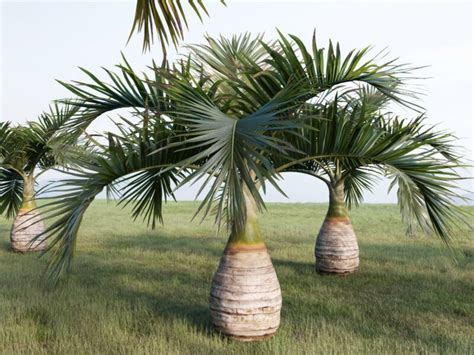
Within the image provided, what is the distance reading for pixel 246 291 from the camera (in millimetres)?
3861

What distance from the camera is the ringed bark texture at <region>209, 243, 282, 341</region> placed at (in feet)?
12.7

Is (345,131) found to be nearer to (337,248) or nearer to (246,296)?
(246,296)

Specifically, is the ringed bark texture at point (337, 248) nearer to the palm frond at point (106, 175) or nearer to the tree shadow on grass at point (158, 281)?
the tree shadow on grass at point (158, 281)

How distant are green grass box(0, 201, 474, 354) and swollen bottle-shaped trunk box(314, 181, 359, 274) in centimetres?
21

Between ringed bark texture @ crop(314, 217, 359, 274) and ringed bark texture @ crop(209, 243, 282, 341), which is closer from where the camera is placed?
ringed bark texture @ crop(209, 243, 282, 341)

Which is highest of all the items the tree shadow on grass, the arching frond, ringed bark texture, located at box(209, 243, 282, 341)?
the arching frond

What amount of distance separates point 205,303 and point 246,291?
5.10 ft

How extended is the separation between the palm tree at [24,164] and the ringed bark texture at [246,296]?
206 inches

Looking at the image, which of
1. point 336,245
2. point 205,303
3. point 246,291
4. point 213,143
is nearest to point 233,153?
point 213,143

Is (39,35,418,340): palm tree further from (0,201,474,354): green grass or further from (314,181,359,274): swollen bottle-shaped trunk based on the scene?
(314,181,359,274): swollen bottle-shaped trunk

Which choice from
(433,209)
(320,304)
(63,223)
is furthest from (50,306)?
(433,209)

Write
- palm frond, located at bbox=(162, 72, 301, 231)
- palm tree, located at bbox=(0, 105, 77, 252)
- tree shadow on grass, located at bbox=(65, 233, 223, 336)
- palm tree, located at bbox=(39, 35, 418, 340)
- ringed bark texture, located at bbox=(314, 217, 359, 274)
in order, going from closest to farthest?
palm frond, located at bbox=(162, 72, 301, 231) → palm tree, located at bbox=(39, 35, 418, 340) → tree shadow on grass, located at bbox=(65, 233, 223, 336) → ringed bark texture, located at bbox=(314, 217, 359, 274) → palm tree, located at bbox=(0, 105, 77, 252)

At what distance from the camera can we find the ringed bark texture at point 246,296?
3.86 metres

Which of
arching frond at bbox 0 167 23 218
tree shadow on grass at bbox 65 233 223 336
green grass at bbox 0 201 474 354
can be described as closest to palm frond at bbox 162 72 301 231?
green grass at bbox 0 201 474 354
